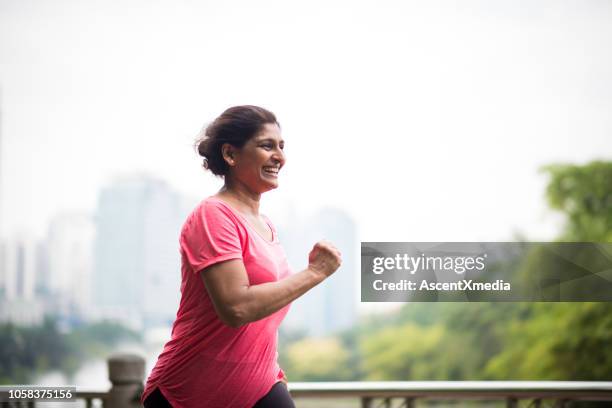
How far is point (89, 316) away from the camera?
19.2 metres

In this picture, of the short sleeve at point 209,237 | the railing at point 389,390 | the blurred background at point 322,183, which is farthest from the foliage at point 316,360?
the short sleeve at point 209,237

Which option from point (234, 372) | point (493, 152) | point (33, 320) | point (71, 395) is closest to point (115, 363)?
point (71, 395)

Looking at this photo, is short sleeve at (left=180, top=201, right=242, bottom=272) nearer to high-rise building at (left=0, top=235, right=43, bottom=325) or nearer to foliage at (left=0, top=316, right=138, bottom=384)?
high-rise building at (left=0, top=235, right=43, bottom=325)

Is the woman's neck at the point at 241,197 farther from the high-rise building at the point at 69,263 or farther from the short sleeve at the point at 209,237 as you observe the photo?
the high-rise building at the point at 69,263

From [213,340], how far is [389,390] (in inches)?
63.6

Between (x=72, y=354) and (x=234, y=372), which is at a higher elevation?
(x=234, y=372)

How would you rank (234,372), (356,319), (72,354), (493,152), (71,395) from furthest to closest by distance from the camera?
(356,319), (72,354), (493,152), (71,395), (234,372)

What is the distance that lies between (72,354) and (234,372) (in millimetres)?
18730

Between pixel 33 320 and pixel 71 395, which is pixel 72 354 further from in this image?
pixel 71 395

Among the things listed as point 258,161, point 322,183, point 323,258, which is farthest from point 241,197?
point 322,183

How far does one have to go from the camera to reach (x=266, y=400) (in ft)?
3.48

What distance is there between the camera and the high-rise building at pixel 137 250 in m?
19.0

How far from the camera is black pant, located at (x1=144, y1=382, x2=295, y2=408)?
1.05 meters

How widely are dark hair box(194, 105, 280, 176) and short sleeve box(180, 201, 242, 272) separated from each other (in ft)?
0.41
